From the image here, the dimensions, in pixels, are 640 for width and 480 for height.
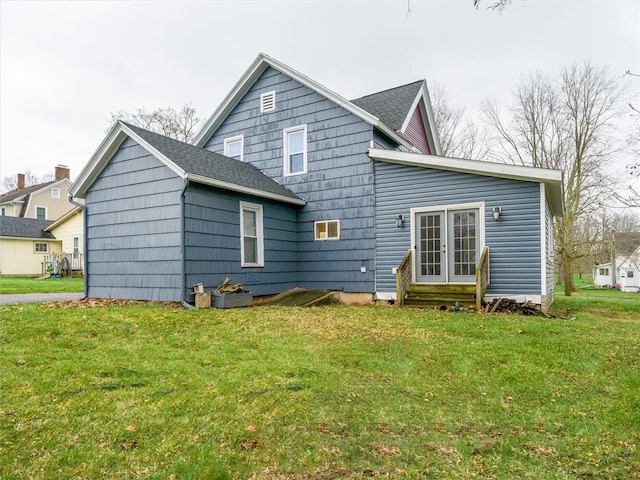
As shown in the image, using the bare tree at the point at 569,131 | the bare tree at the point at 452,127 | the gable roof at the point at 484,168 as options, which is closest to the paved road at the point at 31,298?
the gable roof at the point at 484,168

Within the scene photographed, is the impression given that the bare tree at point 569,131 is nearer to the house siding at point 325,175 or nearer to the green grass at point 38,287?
the house siding at point 325,175

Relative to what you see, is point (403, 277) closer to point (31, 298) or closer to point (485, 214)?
A: point (485, 214)

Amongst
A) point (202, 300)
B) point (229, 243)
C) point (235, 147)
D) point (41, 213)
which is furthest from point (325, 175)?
point (41, 213)

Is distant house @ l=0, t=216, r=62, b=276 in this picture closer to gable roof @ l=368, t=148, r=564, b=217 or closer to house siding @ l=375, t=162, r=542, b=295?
house siding @ l=375, t=162, r=542, b=295

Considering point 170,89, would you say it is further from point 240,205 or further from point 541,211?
point 541,211

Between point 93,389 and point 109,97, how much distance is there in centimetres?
2302

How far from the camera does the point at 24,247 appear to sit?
22.8m

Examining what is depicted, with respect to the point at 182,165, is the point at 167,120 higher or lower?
higher

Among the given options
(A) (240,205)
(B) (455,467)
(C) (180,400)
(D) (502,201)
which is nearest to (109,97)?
(A) (240,205)

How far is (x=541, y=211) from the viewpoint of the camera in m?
8.55

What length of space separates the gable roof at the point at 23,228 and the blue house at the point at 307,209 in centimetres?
1664

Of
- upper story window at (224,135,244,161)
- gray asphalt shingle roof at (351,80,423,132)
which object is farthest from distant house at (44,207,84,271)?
gray asphalt shingle roof at (351,80,423,132)

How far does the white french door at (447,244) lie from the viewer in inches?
372

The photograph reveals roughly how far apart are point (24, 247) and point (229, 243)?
19981 millimetres
